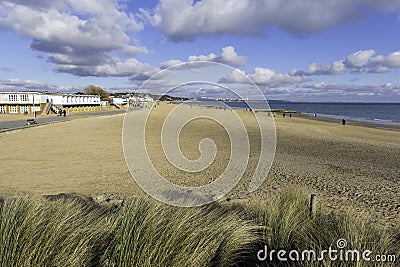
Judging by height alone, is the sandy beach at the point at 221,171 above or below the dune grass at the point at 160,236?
below

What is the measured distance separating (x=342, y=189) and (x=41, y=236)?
8181mm

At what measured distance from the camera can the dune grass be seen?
2881 mm

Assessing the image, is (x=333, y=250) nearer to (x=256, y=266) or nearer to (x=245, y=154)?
(x=256, y=266)

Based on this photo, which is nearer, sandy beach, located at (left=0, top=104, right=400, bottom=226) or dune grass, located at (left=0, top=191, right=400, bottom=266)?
dune grass, located at (left=0, top=191, right=400, bottom=266)

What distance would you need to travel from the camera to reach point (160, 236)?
313 centimetres

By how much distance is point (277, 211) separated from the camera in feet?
13.4

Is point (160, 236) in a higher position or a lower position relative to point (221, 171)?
higher

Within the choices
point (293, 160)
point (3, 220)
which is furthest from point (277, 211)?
point (293, 160)

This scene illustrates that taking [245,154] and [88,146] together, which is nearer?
[245,154]

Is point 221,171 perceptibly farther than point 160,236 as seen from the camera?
Yes

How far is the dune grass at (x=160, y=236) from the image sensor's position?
2881 mm

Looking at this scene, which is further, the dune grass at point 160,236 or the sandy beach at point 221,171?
Answer: the sandy beach at point 221,171

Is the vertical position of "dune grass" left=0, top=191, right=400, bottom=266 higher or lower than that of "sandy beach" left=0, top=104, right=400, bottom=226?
higher

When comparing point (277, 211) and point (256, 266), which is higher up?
point (277, 211)
